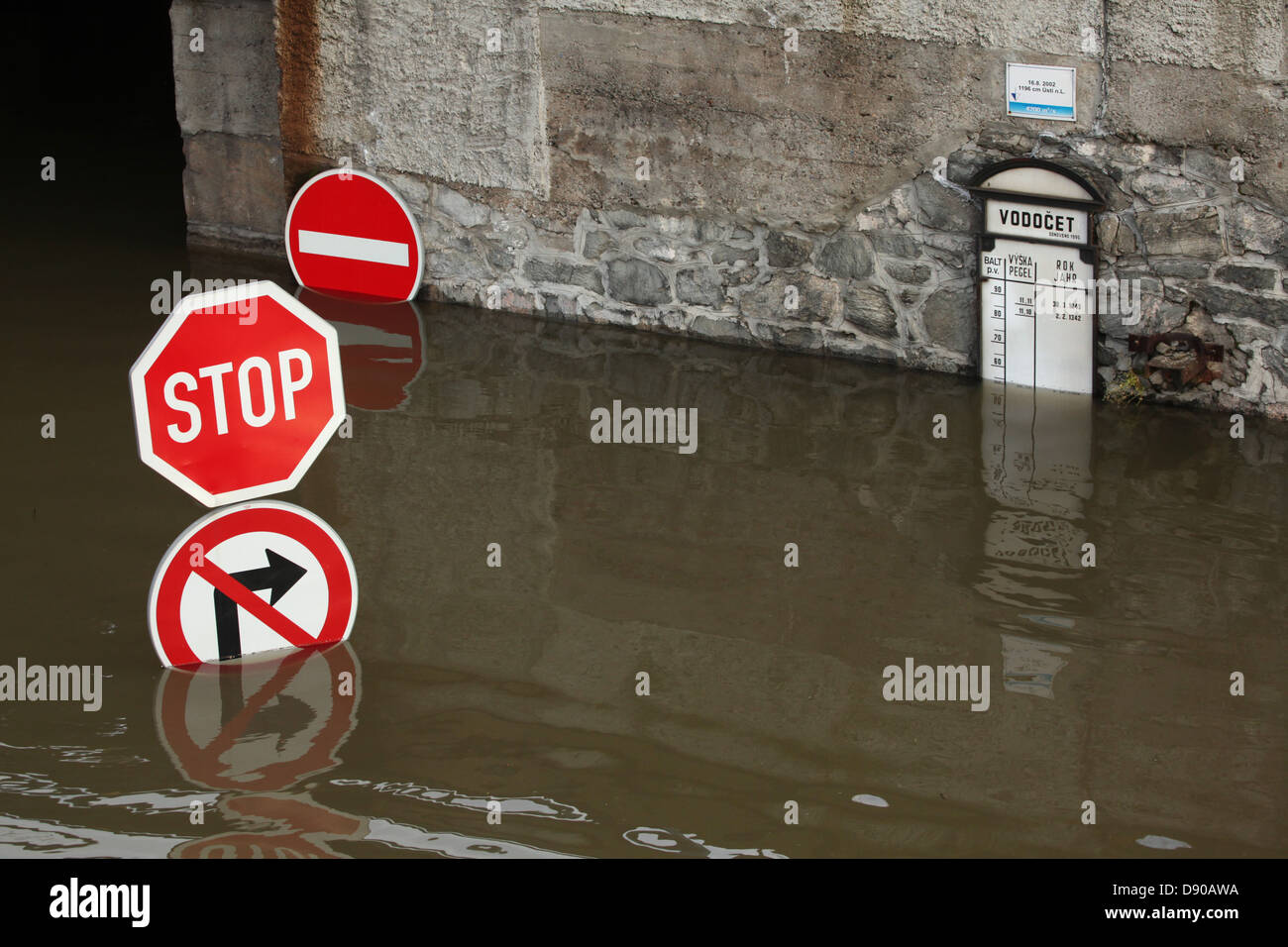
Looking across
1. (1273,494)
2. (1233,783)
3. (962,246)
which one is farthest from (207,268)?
(1233,783)

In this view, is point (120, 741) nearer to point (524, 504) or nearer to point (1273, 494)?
point (524, 504)

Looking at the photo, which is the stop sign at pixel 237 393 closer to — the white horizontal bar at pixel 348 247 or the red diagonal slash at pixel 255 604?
the red diagonal slash at pixel 255 604

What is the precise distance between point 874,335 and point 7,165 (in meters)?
6.41

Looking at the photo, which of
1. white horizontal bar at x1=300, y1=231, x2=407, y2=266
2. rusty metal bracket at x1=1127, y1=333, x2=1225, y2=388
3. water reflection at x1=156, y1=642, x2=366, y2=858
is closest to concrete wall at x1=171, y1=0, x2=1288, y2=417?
rusty metal bracket at x1=1127, y1=333, x2=1225, y2=388

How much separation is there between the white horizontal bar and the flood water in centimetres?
93

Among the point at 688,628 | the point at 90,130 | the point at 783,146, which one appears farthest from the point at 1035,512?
the point at 90,130

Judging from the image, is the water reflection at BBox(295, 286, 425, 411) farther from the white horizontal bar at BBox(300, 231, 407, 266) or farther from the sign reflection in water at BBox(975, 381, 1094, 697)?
Result: the sign reflection in water at BBox(975, 381, 1094, 697)

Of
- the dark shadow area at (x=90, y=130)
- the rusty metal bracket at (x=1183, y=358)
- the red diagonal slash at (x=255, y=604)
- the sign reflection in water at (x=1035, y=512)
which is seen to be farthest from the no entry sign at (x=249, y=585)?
the dark shadow area at (x=90, y=130)

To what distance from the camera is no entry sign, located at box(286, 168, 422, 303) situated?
768 centimetres

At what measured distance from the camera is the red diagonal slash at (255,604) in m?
4.22

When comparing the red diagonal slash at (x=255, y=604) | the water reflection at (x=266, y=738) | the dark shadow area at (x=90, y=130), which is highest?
the dark shadow area at (x=90, y=130)

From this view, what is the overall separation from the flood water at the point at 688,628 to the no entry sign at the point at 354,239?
859mm

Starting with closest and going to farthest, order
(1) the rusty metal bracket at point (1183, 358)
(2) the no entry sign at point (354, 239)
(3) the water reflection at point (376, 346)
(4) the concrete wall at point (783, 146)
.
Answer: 1. (4) the concrete wall at point (783, 146)
2. (1) the rusty metal bracket at point (1183, 358)
3. (3) the water reflection at point (376, 346)
4. (2) the no entry sign at point (354, 239)

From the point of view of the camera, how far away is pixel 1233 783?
13.3ft
